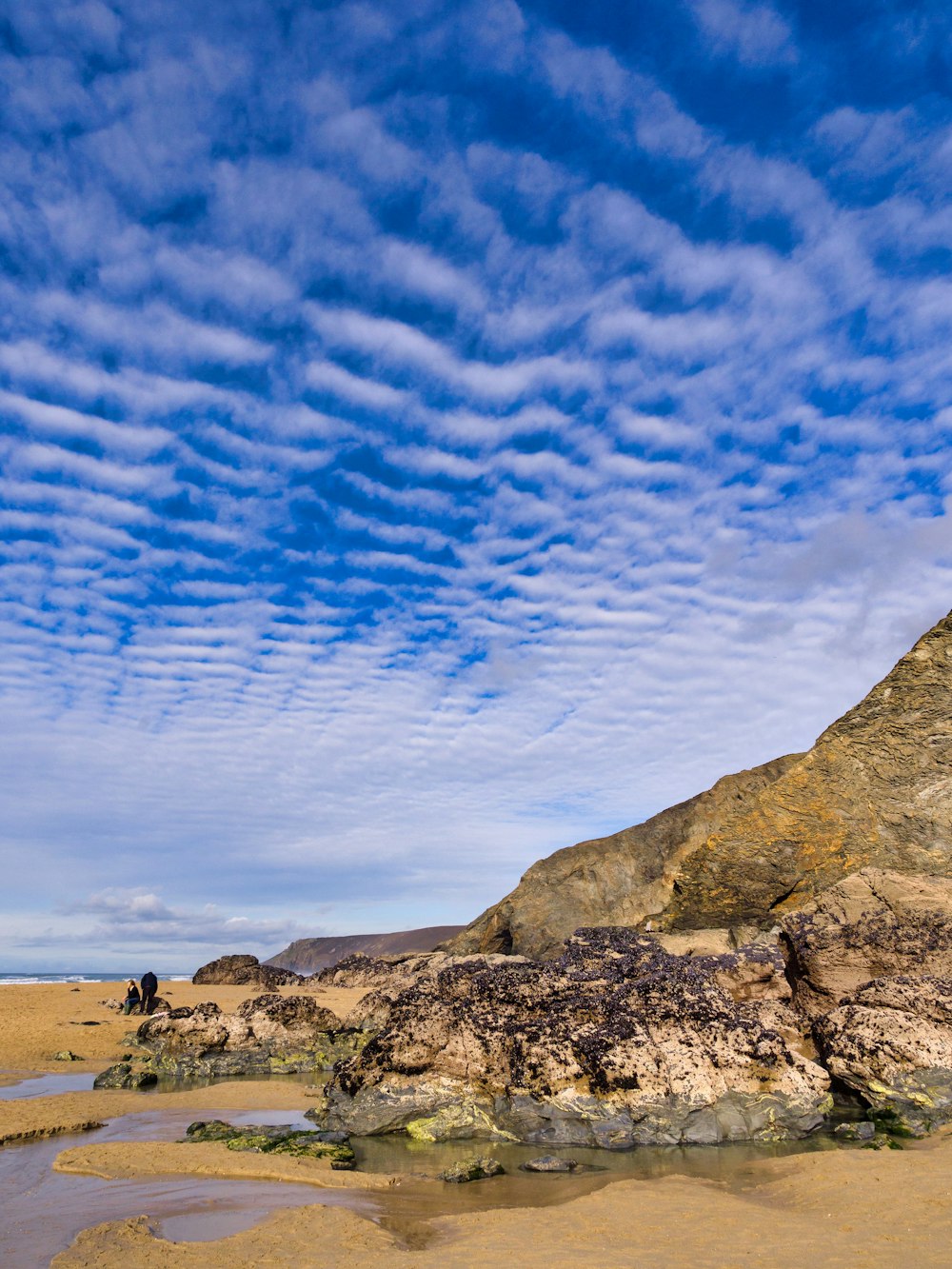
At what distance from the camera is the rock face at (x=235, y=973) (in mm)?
33188

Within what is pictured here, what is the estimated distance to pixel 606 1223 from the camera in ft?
17.8

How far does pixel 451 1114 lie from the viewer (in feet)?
28.6

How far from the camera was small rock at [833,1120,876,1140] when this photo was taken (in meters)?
7.83

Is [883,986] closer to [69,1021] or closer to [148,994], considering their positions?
[69,1021]

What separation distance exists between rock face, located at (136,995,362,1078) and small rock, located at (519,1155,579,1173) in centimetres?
809

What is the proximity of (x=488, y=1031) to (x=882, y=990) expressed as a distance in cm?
530

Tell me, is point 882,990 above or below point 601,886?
below

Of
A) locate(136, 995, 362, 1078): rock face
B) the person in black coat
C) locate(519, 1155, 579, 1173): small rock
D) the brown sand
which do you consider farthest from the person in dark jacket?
locate(519, 1155, 579, 1173): small rock

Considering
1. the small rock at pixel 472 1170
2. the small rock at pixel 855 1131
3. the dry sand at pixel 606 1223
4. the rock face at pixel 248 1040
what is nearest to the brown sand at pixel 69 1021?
the rock face at pixel 248 1040

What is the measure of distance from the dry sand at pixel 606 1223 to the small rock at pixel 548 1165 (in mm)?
314

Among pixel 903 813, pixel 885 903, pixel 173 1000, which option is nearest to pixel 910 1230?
pixel 885 903

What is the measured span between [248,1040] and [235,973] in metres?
20.8

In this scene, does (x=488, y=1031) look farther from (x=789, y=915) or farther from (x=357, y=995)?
(x=357, y=995)

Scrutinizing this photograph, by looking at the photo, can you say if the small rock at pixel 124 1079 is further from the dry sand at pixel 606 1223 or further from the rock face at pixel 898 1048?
the rock face at pixel 898 1048
